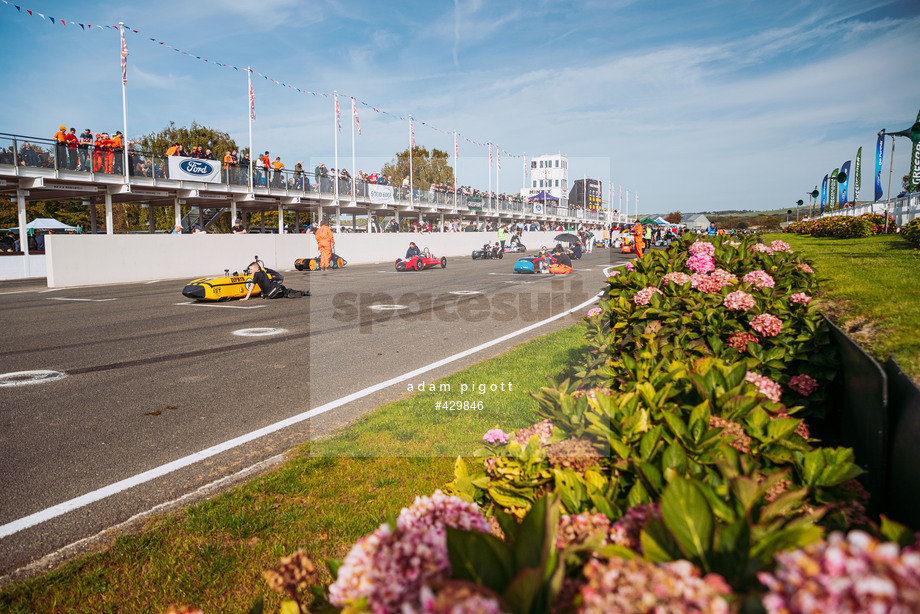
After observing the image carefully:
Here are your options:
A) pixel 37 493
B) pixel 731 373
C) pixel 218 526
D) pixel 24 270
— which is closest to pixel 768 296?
pixel 731 373

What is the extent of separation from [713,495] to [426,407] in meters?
4.47

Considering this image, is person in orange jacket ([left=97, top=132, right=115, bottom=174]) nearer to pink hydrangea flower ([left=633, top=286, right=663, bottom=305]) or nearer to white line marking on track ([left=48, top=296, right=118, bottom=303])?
white line marking on track ([left=48, top=296, right=118, bottom=303])

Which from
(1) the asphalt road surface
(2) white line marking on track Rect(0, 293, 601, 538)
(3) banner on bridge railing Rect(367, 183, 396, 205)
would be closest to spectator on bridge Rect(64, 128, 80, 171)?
(1) the asphalt road surface

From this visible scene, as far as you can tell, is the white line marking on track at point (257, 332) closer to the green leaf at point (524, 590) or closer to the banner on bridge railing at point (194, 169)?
the green leaf at point (524, 590)

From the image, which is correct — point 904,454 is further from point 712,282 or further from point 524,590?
point 712,282

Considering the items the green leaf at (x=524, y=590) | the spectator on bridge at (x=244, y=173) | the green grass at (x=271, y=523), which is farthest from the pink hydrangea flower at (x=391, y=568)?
the spectator on bridge at (x=244, y=173)

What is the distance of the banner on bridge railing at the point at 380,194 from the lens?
119ft

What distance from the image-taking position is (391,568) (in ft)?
3.51

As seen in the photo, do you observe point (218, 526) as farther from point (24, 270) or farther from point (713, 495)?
point (24, 270)

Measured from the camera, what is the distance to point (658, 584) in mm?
841

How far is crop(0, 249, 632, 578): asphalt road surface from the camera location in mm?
3883

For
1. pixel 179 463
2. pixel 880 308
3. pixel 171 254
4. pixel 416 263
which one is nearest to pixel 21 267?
pixel 171 254

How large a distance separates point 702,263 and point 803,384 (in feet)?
5.33

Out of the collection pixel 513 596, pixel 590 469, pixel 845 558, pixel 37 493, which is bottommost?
pixel 37 493
